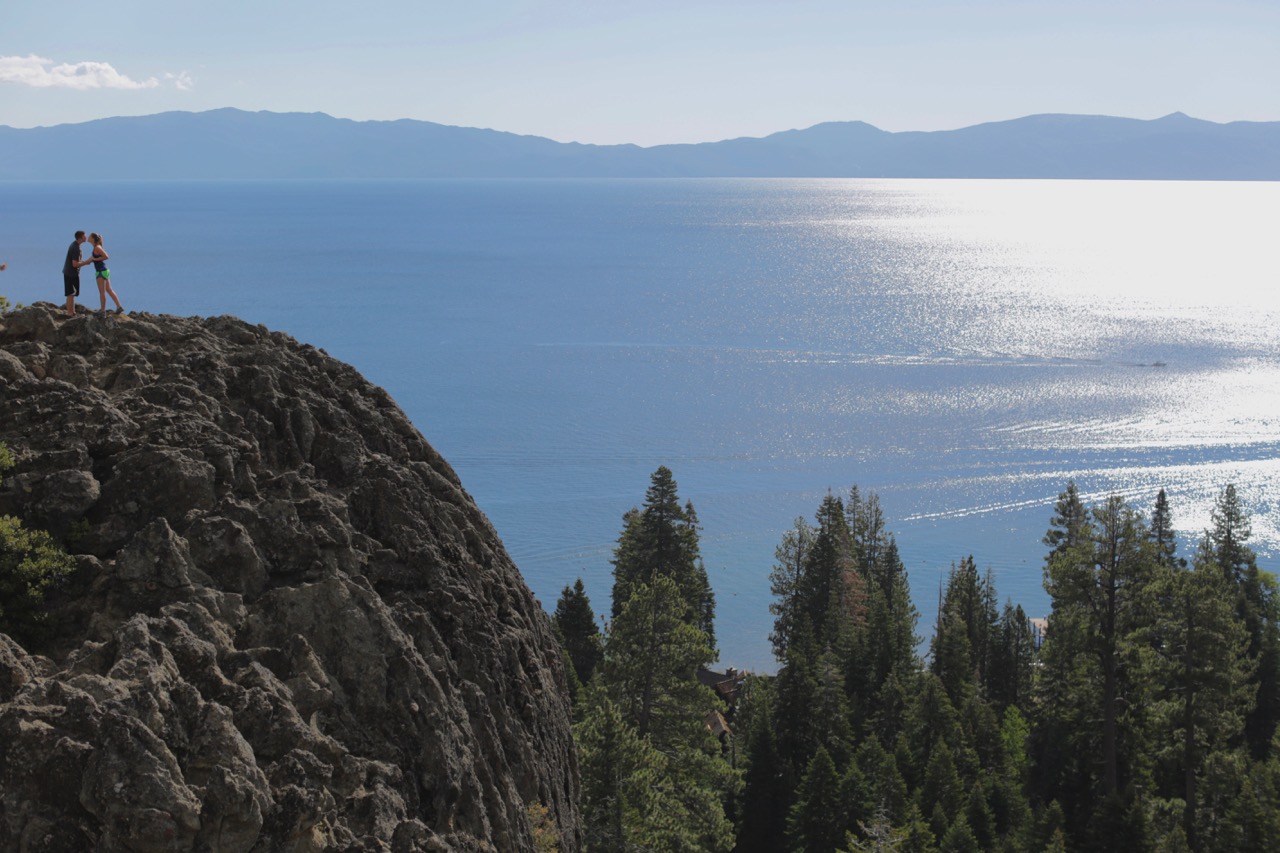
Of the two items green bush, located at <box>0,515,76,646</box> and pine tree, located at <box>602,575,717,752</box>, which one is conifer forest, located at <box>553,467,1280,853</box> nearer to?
pine tree, located at <box>602,575,717,752</box>

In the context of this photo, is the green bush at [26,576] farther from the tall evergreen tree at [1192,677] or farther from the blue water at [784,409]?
the blue water at [784,409]

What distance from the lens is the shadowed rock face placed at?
12.9m

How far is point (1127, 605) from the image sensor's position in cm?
4103

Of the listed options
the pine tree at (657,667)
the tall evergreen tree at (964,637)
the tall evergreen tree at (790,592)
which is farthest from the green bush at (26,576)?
the tall evergreen tree at (964,637)

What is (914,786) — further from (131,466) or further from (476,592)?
(131,466)

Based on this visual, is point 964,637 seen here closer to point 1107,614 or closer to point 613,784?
point 1107,614

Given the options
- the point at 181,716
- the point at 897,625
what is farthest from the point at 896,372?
the point at 181,716

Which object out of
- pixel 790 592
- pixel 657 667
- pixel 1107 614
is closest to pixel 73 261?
pixel 657 667

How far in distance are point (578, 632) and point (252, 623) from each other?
39.2 m

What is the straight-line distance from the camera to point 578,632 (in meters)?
54.4

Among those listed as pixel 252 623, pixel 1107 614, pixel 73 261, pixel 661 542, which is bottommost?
pixel 661 542

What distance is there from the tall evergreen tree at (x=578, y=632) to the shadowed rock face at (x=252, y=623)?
102 feet

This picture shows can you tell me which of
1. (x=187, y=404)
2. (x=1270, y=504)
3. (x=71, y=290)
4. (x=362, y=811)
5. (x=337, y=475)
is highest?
(x=71, y=290)

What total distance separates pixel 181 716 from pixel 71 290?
12.0 m
